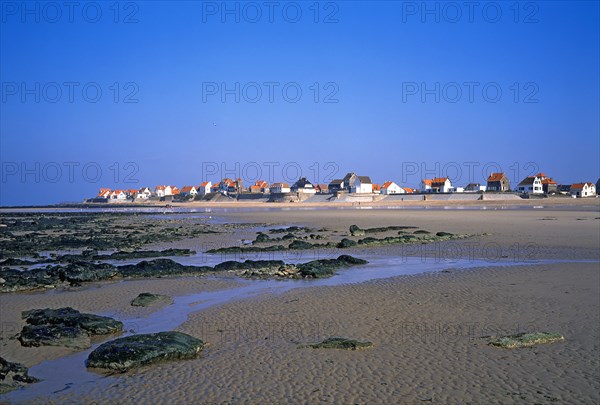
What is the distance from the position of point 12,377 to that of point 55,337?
5.61ft

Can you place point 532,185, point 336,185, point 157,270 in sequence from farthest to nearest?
point 336,185 < point 532,185 < point 157,270

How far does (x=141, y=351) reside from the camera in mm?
6941

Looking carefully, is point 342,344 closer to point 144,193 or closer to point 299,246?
point 299,246

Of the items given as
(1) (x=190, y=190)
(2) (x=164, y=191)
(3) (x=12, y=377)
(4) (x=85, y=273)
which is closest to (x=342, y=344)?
(3) (x=12, y=377)

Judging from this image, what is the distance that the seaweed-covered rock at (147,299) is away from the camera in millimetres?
10797

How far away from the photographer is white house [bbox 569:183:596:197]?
100m

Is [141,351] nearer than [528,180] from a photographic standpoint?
Yes

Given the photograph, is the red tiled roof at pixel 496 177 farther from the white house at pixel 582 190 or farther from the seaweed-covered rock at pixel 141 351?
the seaweed-covered rock at pixel 141 351

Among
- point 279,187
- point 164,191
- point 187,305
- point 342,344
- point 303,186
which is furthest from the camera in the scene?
point 164,191

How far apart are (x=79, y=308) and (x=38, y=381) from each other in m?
4.53

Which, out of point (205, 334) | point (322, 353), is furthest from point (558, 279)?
point (205, 334)

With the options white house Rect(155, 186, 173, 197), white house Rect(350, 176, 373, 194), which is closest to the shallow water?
white house Rect(350, 176, 373, 194)

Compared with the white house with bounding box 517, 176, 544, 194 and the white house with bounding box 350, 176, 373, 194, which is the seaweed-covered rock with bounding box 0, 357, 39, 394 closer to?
the white house with bounding box 350, 176, 373, 194

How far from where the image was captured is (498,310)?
965 centimetres
